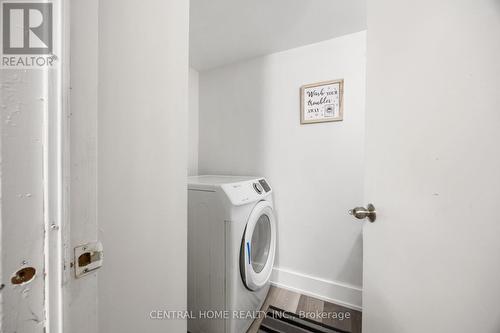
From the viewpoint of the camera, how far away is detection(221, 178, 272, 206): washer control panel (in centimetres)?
114

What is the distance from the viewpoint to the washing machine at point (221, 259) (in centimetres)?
110

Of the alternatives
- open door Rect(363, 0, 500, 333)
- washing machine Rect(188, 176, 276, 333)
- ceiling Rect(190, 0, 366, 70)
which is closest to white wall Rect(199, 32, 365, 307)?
ceiling Rect(190, 0, 366, 70)

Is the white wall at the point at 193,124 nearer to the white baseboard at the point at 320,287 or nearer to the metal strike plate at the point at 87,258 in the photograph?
the white baseboard at the point at 320,287

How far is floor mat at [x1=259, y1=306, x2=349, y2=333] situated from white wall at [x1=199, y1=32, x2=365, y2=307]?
0.29 m

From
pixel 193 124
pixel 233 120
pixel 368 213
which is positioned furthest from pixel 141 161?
pixel 193 124

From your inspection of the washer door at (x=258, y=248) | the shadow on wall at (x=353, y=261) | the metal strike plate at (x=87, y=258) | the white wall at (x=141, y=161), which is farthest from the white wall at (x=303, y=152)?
the metal strike plate at (x=87, y=258)

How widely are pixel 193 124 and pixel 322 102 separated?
4.28ft

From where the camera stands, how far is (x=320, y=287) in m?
1.55

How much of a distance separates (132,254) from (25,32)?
19.9 inches

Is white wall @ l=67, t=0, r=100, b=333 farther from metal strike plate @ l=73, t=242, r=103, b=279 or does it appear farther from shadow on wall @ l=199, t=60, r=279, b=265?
shadow on wall @ l=199, t=60, r=279, b=265

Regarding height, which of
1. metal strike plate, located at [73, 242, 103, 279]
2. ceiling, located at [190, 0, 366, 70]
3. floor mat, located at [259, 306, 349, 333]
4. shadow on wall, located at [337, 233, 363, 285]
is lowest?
floor mat, located at [259, 306, 349, 333]

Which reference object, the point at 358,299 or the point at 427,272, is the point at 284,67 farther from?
the point at 358,299

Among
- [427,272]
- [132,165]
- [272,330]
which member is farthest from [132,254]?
[272,330]

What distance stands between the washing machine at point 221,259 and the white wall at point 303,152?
0.49 meters
